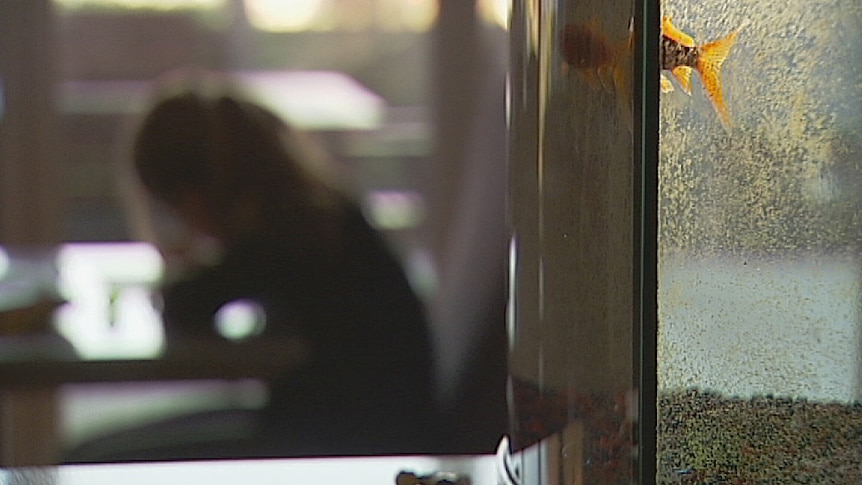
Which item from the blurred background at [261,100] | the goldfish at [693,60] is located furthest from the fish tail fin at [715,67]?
the blurred background at [261,100]

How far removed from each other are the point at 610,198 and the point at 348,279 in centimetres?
92

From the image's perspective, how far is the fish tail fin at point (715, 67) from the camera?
7.0 inches

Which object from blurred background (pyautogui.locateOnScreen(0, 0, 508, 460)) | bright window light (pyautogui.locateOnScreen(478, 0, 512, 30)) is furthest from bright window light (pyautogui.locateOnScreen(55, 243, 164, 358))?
bright window light (pyautogui.locateOnScreen(478, 0, 512, 30))

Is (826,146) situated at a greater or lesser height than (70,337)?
greater

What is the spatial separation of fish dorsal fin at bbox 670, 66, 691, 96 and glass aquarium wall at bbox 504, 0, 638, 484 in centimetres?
1

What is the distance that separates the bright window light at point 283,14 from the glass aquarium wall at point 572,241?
2.87 feet

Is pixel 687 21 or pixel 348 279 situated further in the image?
pixel 348 279

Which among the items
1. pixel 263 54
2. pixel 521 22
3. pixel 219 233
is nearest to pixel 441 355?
pixel 219 233

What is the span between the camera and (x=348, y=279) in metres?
1.09

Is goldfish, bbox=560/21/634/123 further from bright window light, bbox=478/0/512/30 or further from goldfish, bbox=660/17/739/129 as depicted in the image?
bright window light, bbox=478/0/512/30

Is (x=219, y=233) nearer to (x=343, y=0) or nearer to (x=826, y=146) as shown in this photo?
(x=343, y=0)

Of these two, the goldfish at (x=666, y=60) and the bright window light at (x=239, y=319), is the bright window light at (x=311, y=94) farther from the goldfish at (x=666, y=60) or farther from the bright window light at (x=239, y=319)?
the goldfish at (x=666, y=60)

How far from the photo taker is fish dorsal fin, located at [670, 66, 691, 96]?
17cm

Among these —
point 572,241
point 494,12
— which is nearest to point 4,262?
point 494,12
